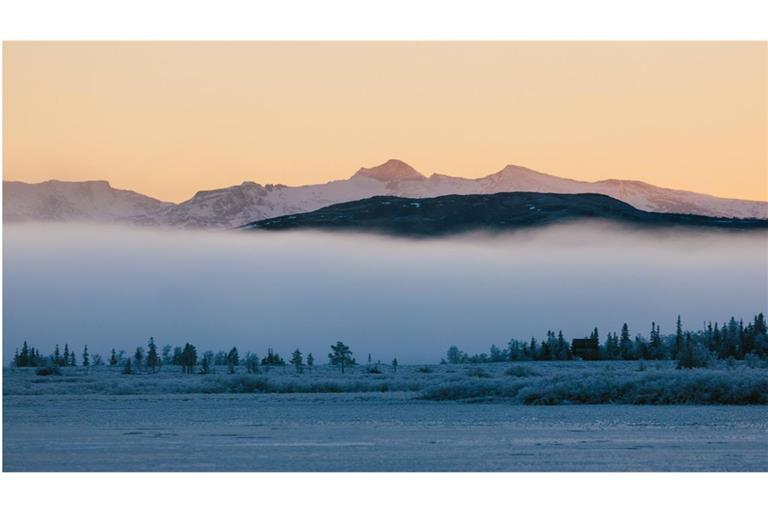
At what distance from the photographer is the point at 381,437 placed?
76.4 ft

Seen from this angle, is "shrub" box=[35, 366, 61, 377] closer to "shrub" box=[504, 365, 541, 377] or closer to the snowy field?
the snowy field

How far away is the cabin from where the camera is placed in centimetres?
6219

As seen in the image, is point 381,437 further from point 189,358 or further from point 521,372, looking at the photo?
point 189,358

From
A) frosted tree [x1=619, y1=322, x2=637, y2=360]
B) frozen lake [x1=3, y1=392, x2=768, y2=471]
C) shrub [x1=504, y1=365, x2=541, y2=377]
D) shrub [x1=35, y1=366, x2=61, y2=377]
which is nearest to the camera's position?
frozen lake [x1=3, y1=392, x2=768, y2=471]

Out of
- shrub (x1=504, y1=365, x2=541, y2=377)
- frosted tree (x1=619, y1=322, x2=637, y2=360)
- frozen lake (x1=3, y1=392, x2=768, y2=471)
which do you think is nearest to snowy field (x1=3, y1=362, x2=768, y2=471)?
frozen lake (x1=3, y1=392, x2=768, y2=471)

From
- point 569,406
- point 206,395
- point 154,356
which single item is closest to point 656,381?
point 569,406

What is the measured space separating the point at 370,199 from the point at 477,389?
10337mm

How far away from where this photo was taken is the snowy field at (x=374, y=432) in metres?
19.9

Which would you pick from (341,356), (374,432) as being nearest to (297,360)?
(341,356)

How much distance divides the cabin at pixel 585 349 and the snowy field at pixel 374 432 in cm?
2592

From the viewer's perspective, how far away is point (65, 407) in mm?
31859

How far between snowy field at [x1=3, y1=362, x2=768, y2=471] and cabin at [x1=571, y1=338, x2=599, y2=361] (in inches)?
1021
